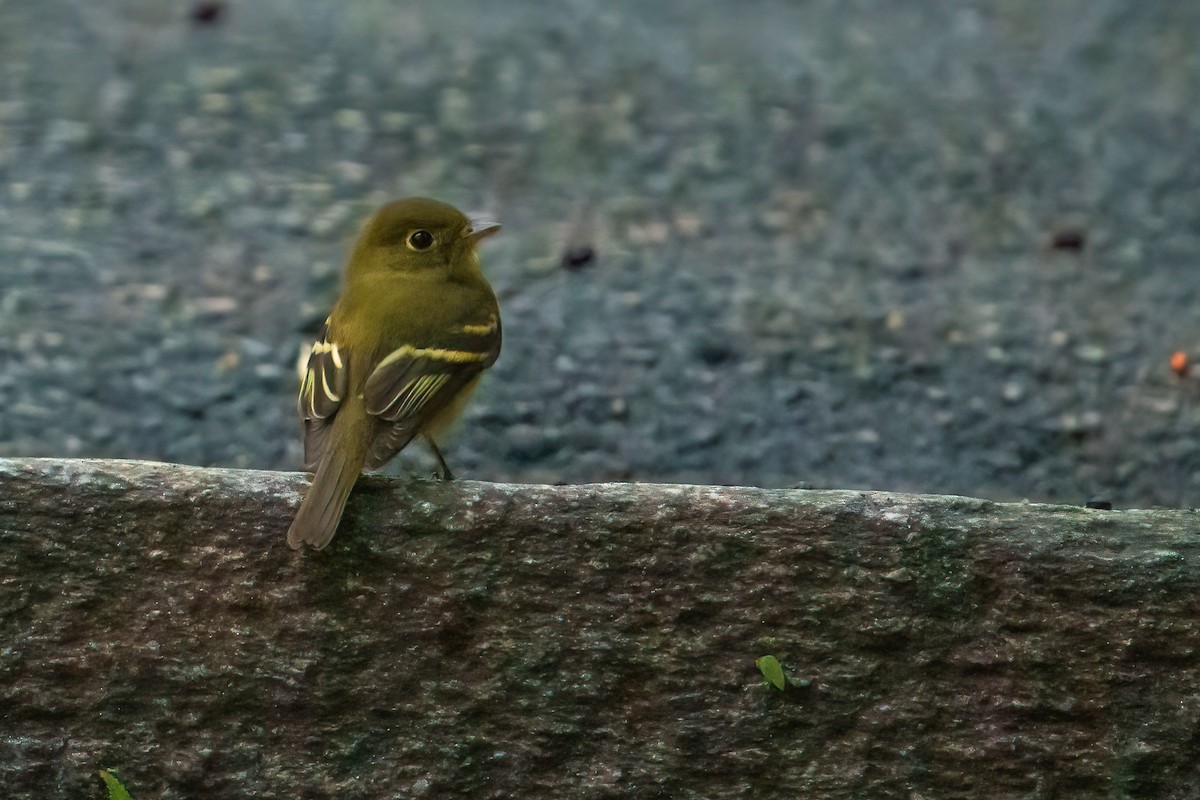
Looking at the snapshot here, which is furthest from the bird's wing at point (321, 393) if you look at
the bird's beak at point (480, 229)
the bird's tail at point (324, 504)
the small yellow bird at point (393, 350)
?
the bird's beak at point (480, 229)

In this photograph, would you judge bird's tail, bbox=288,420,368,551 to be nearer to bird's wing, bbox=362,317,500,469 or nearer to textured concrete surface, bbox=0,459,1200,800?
textured concrete surface, bbox=0,459,1200,800

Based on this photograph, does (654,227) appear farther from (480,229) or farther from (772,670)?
(772,670)

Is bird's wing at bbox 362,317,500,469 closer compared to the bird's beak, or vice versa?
bird's wing at bbox 362,317,500,469

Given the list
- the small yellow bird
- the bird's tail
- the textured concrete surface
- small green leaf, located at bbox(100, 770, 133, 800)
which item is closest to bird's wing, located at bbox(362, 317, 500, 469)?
the small yellow bird

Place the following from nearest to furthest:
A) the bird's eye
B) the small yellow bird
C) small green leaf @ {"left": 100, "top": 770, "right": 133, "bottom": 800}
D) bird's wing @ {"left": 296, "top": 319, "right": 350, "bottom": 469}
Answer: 1. small green leaf @ {"left": 100, "top": 770, "right": 133, "bottom": 800}
2. the small yellow bird
3. bird's wing @ {"left": 296, "top": 319, "right": 350, "bottom": 469}
4. the bird's eye

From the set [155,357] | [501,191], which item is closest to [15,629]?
[155,357]

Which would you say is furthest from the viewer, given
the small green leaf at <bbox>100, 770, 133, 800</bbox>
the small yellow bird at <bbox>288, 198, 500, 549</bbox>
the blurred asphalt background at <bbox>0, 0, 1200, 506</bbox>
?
the blurred asphalt background at <bbox>0, 0, 1200, 506</bbox>

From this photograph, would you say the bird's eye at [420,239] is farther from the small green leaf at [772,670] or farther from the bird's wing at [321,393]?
the small green leaf at [772,670]
